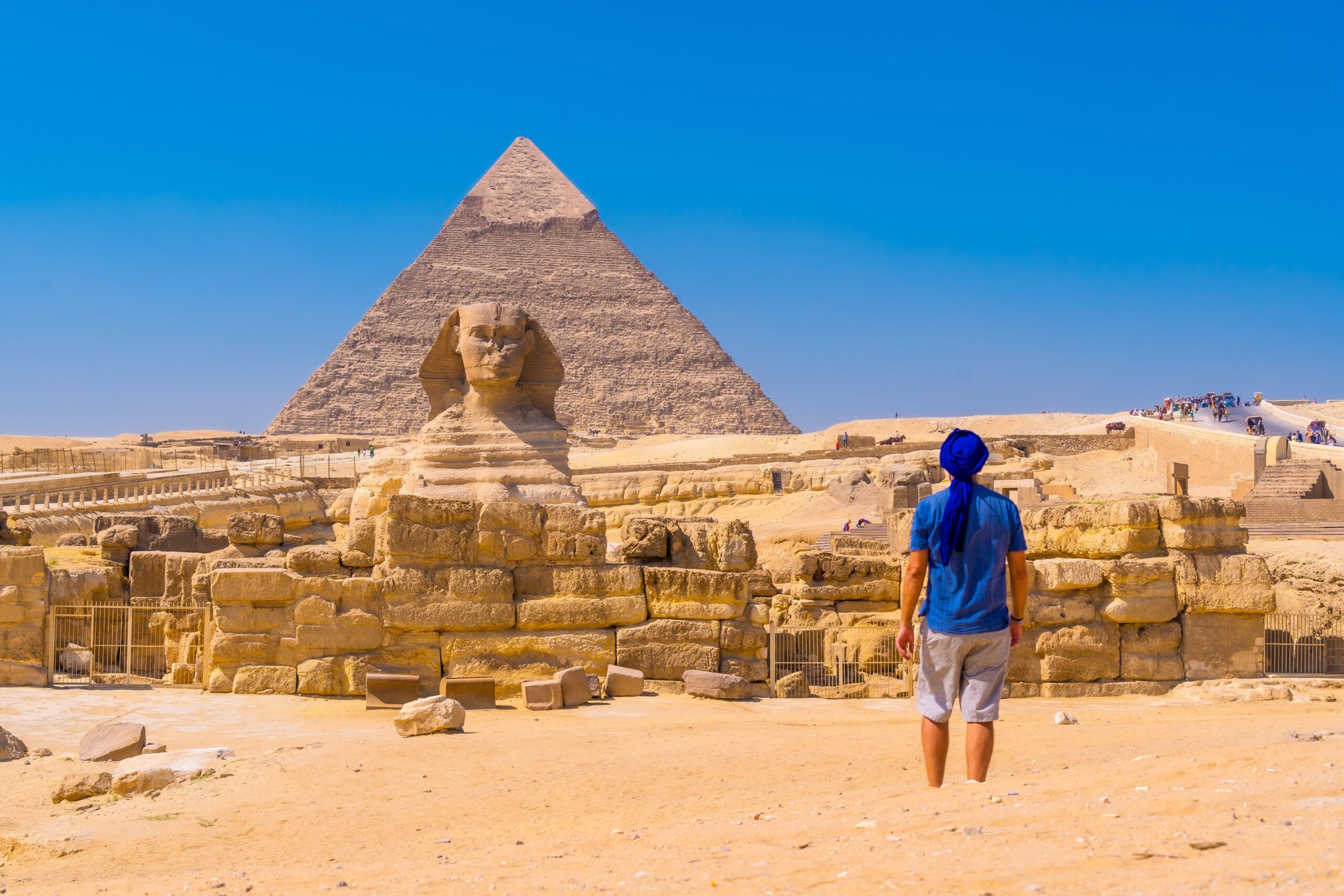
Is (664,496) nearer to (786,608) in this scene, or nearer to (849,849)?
(786,608)

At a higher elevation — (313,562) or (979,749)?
(313,562)

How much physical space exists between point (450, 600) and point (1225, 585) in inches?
142

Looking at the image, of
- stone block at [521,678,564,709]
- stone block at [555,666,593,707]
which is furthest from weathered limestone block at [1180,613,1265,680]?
stone block at [521,678,564,709]

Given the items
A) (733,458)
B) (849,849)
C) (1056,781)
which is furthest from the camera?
(733,458)

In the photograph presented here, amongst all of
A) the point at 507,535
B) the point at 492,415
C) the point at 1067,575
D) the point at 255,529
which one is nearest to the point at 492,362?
the point at 492,415

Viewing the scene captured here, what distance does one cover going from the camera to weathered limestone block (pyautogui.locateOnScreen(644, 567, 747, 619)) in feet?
20.3

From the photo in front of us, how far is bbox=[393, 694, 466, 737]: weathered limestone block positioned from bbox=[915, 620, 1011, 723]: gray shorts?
2000 millimetres

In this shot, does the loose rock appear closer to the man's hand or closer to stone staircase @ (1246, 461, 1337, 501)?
the man's hand

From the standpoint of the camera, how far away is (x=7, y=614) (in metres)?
6.21

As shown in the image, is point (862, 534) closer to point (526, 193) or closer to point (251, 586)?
point (251, 586)

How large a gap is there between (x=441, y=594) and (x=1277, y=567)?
6.66 metres

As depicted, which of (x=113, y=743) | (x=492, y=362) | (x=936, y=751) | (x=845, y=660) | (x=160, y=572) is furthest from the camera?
(x=492, y=362)

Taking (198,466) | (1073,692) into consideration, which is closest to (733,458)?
(198,466)

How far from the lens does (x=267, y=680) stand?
596cm
